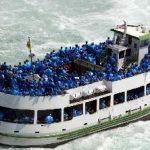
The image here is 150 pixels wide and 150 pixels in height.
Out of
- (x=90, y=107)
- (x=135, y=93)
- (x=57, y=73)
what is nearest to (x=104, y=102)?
(x=90, y=107)

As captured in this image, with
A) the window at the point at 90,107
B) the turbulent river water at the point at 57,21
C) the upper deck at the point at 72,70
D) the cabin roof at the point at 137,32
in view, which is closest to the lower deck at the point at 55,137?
the window at the point at 90,107

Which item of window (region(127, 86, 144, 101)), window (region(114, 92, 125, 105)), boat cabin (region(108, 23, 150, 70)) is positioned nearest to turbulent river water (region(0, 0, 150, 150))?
boat cabin (region(108, 23, 150, 70))

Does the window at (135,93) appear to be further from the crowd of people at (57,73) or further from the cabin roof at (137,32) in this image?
the cabin roof at (137,32)

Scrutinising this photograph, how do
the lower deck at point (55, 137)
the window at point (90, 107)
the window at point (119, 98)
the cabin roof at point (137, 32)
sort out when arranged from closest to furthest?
the lower deck at point (55, 137) → the window at point (90, 107) → the window at point (119, 98) → the cabin roof at point (137, 32)

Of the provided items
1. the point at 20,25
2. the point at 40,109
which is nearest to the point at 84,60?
the point at 40,109

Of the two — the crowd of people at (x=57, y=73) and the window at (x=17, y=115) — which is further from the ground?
the crowd of people at (x=57, y=73)

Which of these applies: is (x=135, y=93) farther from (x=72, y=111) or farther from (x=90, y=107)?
(x=72, y=111)

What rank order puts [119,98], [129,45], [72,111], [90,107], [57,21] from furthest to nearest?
1. [57,21]
2. [129,45]
3. [119,98]
4. [90,107]
5. [72,111]
